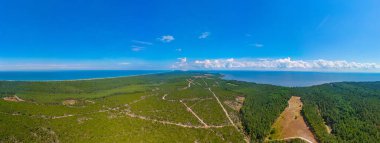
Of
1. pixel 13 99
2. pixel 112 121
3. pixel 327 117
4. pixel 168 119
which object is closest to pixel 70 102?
pixel 13 99

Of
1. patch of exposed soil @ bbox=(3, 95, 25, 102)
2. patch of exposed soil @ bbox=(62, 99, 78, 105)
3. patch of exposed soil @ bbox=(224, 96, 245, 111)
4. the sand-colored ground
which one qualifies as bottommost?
the sand-colored ground

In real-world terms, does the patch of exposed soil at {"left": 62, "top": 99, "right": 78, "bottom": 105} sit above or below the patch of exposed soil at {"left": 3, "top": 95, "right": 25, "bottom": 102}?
below

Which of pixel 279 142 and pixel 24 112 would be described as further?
pixel 24 112

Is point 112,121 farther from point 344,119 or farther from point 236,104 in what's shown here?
point 344,119

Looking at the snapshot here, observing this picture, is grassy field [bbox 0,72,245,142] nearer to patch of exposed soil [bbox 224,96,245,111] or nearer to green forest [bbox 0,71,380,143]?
green forest [bbox 0,71,380,143]

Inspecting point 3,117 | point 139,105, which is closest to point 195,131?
point 139,105

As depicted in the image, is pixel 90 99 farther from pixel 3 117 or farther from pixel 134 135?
pixel 134 135

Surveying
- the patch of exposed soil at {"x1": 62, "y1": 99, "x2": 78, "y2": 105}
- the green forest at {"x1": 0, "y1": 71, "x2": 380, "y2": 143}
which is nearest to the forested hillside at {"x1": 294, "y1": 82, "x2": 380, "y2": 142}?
the green forest at {"x1": 0, "y1": 71, "x2": 380, "y2": 143}

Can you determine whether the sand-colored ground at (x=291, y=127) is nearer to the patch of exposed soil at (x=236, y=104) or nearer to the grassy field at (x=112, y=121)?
the grassy field at (x=112, y=121)
